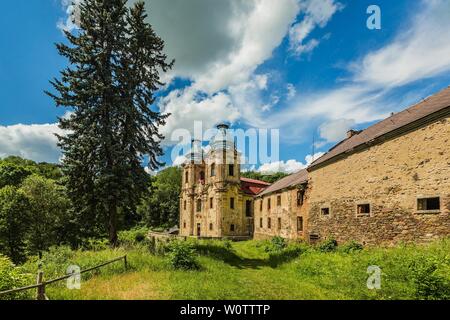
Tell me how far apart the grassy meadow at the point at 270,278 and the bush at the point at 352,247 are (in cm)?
22

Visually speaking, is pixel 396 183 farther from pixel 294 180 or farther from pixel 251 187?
pixel 251 187

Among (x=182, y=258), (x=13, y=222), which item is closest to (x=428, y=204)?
(x=182, y=258)

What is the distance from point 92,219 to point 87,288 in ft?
25.1

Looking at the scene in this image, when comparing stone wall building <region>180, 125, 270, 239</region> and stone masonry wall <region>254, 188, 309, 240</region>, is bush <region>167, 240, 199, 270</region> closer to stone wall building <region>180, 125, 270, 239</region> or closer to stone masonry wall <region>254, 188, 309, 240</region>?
stone masonry wall <region>254, 188, 309, 240</region>

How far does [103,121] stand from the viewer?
48.1 ft

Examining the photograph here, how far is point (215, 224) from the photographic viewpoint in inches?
1364

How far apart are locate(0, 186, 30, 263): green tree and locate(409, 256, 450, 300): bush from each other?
94.7 feet

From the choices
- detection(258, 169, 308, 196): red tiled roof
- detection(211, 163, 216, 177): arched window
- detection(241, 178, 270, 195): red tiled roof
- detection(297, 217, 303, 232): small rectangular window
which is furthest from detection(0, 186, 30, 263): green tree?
detection(241, 178, 270, 195): red tiled roof

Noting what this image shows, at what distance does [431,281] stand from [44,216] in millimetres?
29458

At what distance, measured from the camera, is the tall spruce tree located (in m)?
14.2

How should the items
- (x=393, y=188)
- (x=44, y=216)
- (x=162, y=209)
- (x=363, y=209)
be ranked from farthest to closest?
(x=162, y=209) < (x=44, y=216) < (x=363, y=209) < (x=393, y=188)

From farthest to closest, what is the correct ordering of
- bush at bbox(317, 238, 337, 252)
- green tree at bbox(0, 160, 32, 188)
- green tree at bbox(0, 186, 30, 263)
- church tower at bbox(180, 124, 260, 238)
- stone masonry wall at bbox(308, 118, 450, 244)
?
green tree at bbox(0, 160, 32, 188) → church tower at bbox(180, 124, 260, 238) → green tree at bbox(0, 186, 30, 263) → bush at bbox(317, 238, 337, 252) → stone masonry wall at bbox(308, 118, 450, 244)
